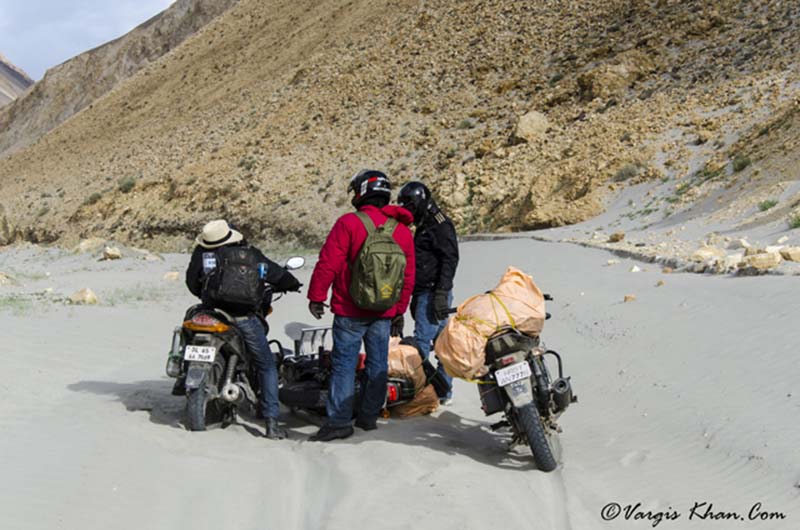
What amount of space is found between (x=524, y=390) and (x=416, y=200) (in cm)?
232

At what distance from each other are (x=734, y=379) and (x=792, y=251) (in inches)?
148

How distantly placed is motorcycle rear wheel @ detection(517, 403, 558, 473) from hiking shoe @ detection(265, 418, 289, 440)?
1.93m

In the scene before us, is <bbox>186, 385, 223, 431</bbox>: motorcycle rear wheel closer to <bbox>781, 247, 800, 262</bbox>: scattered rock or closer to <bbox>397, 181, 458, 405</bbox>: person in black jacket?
<bbox>397, 181, 458, 405</bbox>: person in black jacket

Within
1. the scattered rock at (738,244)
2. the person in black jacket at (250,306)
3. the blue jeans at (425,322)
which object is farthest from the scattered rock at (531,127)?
the person in black jacket at (250,306)

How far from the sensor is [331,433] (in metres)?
5.83

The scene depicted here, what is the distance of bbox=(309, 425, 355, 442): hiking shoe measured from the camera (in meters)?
5.82

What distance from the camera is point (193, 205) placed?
35219 millimetres

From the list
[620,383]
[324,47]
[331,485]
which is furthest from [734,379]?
[324,47]

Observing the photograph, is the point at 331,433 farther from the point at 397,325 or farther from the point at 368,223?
the point at 368,223

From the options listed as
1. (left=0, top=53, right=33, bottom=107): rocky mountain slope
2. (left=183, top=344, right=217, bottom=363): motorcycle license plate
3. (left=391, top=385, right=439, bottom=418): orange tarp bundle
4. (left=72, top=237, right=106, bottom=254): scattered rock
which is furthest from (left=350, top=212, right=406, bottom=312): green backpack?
(left=0, top=53, right=33, bottom=107): rocky mountain slope

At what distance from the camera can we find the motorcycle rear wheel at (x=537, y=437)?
4816mm

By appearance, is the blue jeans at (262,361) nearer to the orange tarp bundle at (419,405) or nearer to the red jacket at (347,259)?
the red jacket at (347,259)

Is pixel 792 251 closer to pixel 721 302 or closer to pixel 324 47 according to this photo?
pixel 721 302

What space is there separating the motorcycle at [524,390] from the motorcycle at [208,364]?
6.02 ft
